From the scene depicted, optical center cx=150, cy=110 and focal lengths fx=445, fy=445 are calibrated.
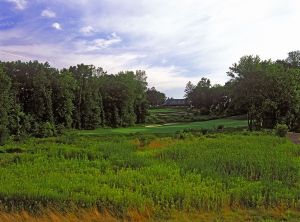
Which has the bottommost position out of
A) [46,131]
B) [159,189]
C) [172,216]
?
[172,216]

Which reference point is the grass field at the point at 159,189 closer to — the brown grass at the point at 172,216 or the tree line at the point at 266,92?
the brown grass at the point at 172,216

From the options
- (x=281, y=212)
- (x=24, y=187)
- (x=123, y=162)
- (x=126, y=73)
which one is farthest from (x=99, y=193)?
(x=126, y=73)

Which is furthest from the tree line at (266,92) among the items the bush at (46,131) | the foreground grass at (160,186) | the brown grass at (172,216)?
the brown grass at (172,216)

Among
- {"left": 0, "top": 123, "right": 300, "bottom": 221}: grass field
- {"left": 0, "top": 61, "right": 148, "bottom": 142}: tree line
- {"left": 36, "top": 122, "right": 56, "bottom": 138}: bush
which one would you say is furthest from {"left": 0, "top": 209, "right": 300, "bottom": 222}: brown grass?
{"left": 36, "top": 122, "right": 56, "bottom": 138}: bush

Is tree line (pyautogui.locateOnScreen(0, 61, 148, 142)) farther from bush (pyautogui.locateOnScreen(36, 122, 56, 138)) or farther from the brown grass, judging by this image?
the brown grass

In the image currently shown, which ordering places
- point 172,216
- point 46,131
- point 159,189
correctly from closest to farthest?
1. point 172,216
2. point 159,189
3. point 46,131

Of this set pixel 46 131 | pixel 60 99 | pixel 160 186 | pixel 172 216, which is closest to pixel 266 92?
pixel 46 131

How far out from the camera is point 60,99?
7212cm

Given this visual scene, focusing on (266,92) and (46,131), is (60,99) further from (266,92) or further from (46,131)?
(266,92)

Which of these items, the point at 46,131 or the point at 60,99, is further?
the point at 60,99

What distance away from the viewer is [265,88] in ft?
203

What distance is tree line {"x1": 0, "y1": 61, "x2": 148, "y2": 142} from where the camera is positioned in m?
60.9

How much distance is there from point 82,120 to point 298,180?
208 ft

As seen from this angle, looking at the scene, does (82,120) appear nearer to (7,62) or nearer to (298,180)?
(7,62)
